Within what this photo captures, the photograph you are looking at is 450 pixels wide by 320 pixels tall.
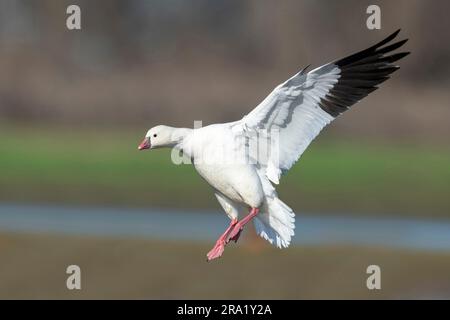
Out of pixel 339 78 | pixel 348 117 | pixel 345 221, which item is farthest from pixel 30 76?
pixel 339 78

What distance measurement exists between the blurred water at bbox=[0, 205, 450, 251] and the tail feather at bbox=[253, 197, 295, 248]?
7.60 m

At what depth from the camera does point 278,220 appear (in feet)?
30.4

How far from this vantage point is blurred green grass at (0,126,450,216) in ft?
69.7

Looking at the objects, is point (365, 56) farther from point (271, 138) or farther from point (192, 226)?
point (192, 226)

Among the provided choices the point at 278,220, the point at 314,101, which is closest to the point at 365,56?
the point at 314,101

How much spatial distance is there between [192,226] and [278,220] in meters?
9.41

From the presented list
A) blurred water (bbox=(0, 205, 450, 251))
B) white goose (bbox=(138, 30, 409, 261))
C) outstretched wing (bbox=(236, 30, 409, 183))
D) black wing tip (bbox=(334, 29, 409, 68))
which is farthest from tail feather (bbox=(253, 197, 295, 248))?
blurred water (bbox=(0, 205, 450, 251))

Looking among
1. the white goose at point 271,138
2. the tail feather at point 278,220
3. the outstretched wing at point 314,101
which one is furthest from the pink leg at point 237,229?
the outstretched wing at point 314,101

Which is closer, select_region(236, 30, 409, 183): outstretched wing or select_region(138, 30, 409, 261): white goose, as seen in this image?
select_region(138, 30, 409, 261): white goose

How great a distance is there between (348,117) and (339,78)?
55.5ft

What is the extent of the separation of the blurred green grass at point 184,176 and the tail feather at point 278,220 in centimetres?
1109

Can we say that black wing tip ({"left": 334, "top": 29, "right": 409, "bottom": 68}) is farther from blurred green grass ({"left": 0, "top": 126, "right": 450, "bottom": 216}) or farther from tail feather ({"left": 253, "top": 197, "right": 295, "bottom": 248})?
blurred green grass ({"left": 0, "top": 126, "right": 450, "bottom": 216})

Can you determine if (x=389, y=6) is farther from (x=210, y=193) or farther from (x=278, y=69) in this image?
(x=210, y=193)

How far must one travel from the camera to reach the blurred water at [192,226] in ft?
57.6
